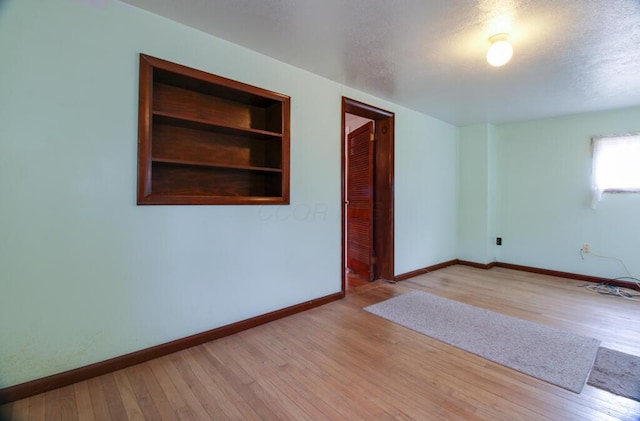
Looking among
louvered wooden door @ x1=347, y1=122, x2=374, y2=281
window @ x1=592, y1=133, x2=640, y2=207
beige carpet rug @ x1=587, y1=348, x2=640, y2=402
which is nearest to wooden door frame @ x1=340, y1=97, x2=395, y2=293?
louvered wooden door @ x1=347, y1=122, x2=374, y2=281

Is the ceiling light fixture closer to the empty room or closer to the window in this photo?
the empty room

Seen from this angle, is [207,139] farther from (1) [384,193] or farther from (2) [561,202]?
(2) [561,202]

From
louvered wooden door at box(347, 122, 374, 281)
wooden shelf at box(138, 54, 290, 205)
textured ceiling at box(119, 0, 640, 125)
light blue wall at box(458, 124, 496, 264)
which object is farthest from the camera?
light blue wall at box(458, 124, 496, 264)

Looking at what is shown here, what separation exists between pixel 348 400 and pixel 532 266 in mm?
4030

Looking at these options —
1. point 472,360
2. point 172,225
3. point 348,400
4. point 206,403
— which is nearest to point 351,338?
point 348,400

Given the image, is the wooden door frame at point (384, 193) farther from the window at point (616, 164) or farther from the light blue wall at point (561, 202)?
the window at point (616, 164)

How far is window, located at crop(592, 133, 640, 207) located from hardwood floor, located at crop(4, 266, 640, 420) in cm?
183

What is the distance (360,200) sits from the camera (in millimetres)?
3967

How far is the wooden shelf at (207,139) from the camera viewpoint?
187cm

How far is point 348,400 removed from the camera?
1.49 metres

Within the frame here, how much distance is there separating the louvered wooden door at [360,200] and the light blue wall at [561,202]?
2319 millimetres

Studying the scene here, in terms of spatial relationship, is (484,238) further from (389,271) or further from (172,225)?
(172,225)

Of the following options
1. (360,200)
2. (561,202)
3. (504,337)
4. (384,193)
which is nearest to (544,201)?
(561,202)

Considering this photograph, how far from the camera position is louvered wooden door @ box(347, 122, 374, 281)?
3.74m
